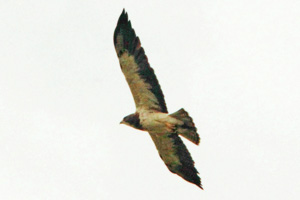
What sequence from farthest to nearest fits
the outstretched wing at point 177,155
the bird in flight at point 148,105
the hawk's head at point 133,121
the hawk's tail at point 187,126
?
the outstretched wing at point 177,155 < the hawk's head at point 133,121 < the bird in flight at point 148,105 < the hawk's tail at point 187,126

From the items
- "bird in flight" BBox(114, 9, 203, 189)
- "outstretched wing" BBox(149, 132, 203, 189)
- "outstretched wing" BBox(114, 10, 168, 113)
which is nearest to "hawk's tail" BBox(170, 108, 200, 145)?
"bird in flight" BBox(114, 9, 203, 189)

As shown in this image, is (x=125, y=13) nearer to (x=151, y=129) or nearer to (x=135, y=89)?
(x=135, y=89)

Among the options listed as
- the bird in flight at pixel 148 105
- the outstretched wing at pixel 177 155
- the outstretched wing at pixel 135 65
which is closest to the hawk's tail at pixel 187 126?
the bird in flight at pixel 148 105

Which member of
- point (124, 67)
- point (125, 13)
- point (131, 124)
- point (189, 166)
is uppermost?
point (125, 13)

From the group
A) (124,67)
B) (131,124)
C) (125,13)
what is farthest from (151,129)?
(125,13)

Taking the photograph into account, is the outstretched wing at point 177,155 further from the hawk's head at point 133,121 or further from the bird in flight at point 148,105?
the hawk's head at point 133,121

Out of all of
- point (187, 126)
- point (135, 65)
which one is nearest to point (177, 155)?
point (187, 126)

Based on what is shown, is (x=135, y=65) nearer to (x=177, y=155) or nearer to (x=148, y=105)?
(x=148, y=105)
